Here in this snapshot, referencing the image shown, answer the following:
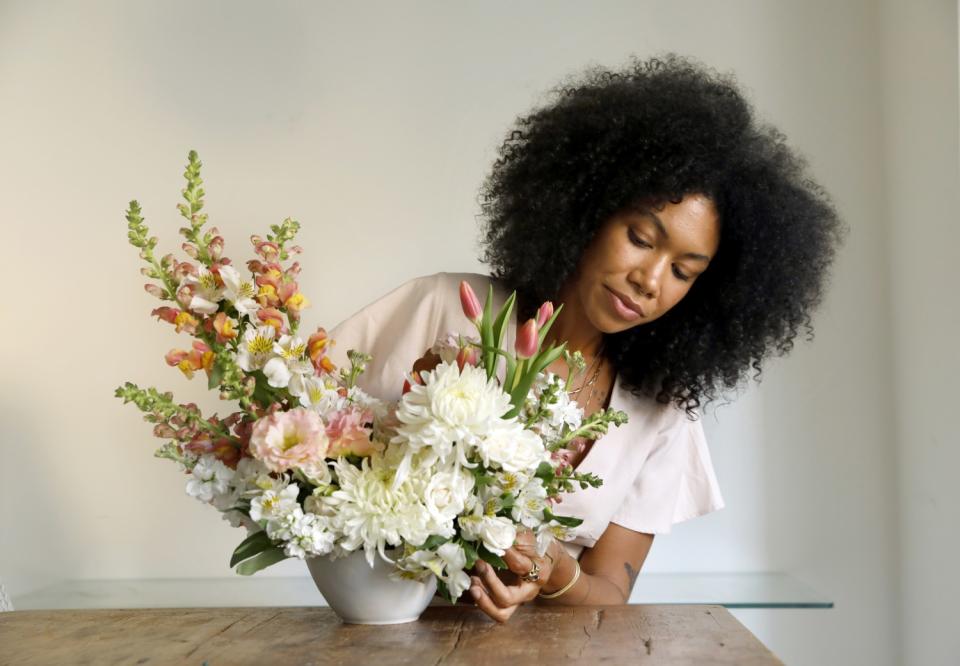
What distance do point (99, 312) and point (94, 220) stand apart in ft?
0.71

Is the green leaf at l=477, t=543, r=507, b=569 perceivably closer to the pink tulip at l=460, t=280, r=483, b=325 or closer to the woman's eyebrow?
the pink tulip at l=460, t=280, r=483, b=325

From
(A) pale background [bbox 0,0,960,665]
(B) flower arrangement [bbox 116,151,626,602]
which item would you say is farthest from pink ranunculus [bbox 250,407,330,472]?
(A) pale background [bbox 0,0,960,665]

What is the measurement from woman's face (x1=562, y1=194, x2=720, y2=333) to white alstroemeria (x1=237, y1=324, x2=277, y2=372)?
0.59m

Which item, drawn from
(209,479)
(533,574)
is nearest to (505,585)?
(533,574)

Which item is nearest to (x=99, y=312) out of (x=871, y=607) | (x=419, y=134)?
(x=419, y=134)

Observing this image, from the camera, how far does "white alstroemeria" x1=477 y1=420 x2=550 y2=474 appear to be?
107cm

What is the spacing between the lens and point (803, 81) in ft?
7.96

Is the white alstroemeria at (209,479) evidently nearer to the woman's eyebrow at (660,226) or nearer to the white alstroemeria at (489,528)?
the white alstroemeria at (489,528)

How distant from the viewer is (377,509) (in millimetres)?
1082

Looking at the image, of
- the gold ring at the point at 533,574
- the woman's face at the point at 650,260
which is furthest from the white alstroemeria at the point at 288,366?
the woman's face at the point at 650,260

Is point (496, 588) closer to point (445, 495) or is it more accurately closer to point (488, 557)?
point (488, 557)

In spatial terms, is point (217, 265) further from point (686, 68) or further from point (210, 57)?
point (210, 57)

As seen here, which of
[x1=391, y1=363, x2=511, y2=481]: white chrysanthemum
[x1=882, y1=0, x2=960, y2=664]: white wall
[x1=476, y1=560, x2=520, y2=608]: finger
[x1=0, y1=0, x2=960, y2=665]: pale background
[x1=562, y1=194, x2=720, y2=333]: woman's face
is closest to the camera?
[x1=391, y1=363, x2=511, y2=481]: white chrysanthemum

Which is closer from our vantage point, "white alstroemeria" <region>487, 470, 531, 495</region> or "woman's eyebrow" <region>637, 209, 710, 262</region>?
"white alstroemeria" <region>487, 470, 531, 495</region>
